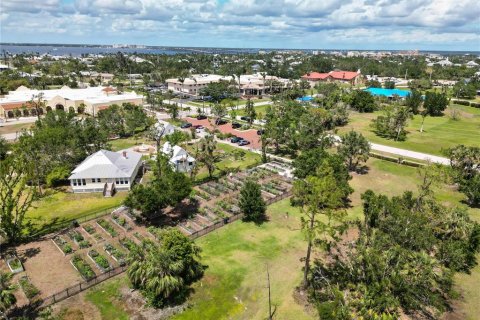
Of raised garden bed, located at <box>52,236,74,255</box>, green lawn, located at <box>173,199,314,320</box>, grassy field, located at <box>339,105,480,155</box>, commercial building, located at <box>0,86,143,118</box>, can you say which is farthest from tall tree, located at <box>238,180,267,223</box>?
commercial building, located at <box>0,86,143,118</box>

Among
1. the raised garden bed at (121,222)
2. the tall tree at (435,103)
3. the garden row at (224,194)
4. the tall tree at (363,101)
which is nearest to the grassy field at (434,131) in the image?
the tall tree at (363,101)

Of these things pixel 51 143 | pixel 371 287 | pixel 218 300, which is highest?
pixel 51 143

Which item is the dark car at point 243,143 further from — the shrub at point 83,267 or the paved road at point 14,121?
the paved road at point 14,121

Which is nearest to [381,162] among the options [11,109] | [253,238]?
[253,238]

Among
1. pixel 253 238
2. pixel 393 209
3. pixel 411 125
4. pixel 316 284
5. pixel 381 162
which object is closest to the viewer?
pixel 316 284

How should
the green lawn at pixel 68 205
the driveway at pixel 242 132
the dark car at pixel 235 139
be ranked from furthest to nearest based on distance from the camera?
1. the dark car at pixel 235 139
2. the driveway at pixel 242 132
3. the green lawn at pixel 68 205

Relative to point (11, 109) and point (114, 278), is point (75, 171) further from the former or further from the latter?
point (11, 109)

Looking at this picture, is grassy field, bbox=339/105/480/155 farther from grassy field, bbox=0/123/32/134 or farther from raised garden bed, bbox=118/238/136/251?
grassy field, bbox=0/123/32/134

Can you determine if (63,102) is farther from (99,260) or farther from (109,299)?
(109,299)
